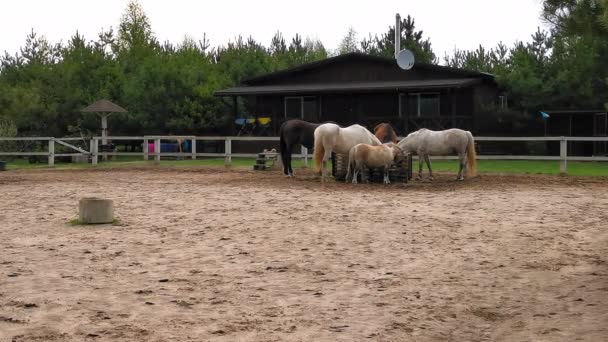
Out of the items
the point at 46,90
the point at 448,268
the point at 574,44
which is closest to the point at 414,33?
the point at 574,44

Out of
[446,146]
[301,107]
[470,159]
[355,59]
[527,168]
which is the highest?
[355,59]

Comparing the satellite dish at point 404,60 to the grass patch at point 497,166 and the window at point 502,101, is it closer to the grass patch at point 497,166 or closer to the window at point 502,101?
the grass patch at point 497,166

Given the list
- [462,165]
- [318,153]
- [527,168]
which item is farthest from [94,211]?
[527,168]

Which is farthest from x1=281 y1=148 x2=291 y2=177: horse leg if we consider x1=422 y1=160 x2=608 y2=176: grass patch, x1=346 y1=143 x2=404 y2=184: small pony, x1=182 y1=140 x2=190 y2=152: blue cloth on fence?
x1=182 y1=140 x2=190 y2=152: blue cloth on fence

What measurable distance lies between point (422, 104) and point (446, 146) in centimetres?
1332

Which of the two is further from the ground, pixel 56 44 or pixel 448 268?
pixel 56 44

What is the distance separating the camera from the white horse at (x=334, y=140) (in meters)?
16.0

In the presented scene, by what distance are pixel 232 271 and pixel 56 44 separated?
44.7 meters

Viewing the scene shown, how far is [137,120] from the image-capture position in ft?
113

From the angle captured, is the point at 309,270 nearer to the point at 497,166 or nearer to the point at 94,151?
the point at 497,166

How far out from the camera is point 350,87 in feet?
94.9

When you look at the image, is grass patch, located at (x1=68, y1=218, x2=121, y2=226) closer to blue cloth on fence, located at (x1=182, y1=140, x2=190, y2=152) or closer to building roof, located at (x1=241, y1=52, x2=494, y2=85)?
building roof, located at (x1=241, y1=52, x2=494, y2=85)

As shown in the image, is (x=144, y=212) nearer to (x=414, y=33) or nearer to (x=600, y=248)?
(x=600, y=248)

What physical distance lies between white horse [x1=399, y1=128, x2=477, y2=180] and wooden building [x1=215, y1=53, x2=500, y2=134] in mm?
10032
